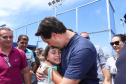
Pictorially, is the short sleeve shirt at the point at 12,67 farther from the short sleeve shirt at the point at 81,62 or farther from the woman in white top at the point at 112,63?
the woman in white top at the point at 112,63

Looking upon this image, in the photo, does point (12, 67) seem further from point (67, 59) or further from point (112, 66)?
point (112, 66)

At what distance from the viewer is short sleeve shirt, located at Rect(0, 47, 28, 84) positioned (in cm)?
244

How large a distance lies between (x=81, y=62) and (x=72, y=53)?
15 cm

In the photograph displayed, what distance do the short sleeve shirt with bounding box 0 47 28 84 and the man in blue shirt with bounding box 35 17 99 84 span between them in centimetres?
131

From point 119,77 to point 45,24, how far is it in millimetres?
1138

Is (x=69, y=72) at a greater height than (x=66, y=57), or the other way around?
(x=66, y=57)

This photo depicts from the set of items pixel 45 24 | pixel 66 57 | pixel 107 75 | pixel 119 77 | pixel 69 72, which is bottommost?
pixel 107 75

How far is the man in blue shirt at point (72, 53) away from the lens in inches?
49.3

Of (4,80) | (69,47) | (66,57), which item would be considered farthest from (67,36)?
(4,80)

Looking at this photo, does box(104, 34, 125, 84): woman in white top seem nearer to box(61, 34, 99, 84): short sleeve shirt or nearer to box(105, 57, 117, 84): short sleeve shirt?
box(105, 57, 117, 84): short sleeve shirt

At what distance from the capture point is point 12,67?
2539 mm

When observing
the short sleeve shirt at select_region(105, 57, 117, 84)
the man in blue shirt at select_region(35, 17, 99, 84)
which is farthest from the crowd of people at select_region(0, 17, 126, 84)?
the short sleeve shirt at select_region(105, 57, 117, 84)

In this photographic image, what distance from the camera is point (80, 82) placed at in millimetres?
1369

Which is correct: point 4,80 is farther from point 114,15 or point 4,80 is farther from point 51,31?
point 114,15
